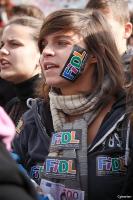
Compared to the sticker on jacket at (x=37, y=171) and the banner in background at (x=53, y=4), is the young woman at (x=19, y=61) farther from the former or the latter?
the banner in background at (x=53, y=4)

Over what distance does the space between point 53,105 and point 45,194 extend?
0.45 meters

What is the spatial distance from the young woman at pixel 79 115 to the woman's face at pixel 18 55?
30.5 inches

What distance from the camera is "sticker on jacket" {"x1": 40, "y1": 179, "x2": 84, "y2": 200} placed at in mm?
2000

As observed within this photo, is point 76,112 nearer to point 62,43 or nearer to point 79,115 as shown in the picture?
point 79,115

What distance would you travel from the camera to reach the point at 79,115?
220 cm

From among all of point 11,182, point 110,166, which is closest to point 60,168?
point 110,166

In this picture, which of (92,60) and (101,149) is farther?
(92,60)

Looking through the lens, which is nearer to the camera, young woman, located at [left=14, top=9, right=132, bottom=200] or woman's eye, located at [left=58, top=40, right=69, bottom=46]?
young woman, located at [left=14, top=9, right=132, bottom=200]

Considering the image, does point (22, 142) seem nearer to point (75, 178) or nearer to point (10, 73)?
point (75, 178)

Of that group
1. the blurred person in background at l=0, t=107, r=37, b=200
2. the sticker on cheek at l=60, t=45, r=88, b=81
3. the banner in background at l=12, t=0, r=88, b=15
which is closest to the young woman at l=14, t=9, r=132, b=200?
the sticker on cheek at l=60, t=45, r=88, b=81

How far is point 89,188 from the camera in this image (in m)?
2.00

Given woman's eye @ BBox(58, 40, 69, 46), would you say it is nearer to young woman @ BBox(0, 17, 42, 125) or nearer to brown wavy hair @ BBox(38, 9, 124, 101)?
brown wavy hair @ BBox(38, 9, 124, 101)

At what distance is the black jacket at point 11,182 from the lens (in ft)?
3.51

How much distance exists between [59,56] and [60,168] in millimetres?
529
